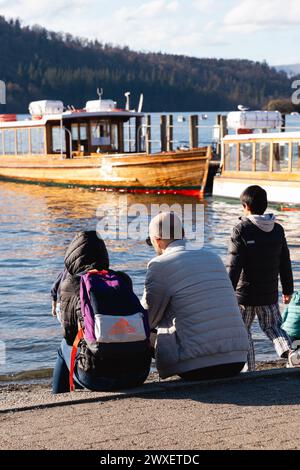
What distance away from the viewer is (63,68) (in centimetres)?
14612

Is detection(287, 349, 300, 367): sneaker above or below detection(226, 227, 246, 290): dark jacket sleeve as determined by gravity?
below

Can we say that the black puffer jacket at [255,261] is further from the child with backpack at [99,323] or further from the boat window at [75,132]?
the boat window at [75,132]

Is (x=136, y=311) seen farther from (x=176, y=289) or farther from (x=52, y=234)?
(x=52, y=234)

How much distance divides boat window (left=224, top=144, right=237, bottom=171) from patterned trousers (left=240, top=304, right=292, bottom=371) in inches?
830

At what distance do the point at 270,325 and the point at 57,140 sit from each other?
100 feet

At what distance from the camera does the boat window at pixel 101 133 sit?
33250 millimetres

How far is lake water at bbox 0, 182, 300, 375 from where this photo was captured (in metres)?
9.97

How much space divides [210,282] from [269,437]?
121 cm

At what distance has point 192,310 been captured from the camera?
225 inches

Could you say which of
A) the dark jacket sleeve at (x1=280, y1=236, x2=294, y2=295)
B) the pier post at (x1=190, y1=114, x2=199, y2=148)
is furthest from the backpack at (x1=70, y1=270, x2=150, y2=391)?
the pier post at (x1=190, y1=114, x2=199, y2=148)

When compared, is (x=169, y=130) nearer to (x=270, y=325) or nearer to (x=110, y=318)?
(x=270, y=325)

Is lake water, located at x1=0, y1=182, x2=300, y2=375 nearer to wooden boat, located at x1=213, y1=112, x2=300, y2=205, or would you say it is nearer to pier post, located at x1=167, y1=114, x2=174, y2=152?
wooden boat, located at x1=213, y1=112, x2=300, y2=205

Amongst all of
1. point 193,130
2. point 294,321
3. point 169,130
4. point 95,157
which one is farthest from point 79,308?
point 169,130
